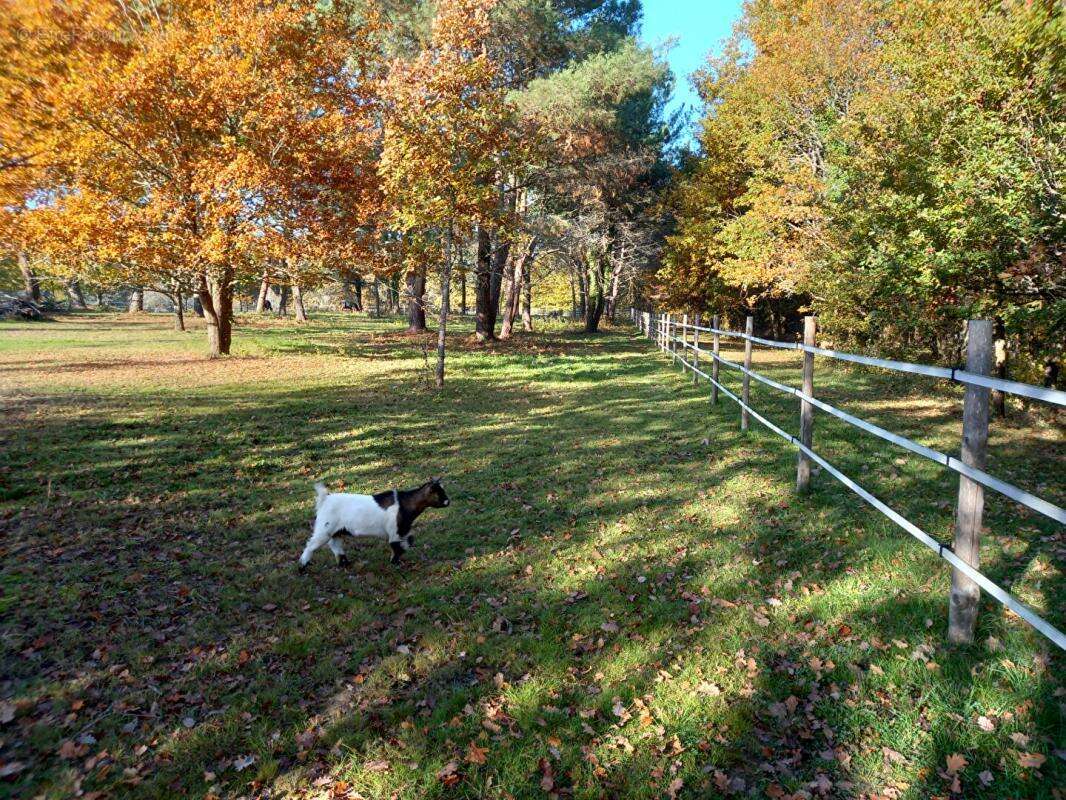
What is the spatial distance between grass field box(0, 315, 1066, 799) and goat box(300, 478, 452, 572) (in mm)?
343

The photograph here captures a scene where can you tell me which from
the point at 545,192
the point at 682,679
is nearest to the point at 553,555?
the point at 682,679

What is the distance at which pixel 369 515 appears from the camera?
5.53 metres

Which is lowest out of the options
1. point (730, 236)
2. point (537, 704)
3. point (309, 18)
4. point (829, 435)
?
point (537, 704)

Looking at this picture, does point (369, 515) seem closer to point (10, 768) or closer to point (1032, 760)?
point (10, 768)

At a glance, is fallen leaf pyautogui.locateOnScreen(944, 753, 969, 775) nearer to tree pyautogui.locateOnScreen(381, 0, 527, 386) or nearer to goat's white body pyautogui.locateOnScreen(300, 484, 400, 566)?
goat's white body pyautogui.locateOnScreen(300, 484, 400, 566)

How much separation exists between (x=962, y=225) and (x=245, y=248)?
17260 millimetres

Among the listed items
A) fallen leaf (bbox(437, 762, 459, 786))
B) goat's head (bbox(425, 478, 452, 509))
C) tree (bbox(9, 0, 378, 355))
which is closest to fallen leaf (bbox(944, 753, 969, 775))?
fallen leaf (bbox(437, 762, 459, 786))

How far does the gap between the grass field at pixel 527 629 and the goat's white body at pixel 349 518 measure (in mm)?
446

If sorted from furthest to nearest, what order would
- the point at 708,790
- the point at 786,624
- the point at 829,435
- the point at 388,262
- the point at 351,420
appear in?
the point at 388,262
the point at 351,420
the point at 829,435
the point at 786,624
the point at 708,790

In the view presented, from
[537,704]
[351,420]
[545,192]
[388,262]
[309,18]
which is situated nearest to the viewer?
[537,704]

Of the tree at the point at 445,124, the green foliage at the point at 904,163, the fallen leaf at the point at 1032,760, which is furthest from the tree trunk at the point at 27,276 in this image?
the green foliage at the point at 904,163

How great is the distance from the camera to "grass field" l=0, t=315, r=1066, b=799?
10.5 ft

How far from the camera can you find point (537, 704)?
373 cm

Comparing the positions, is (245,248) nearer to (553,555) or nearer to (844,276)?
(553,555)
